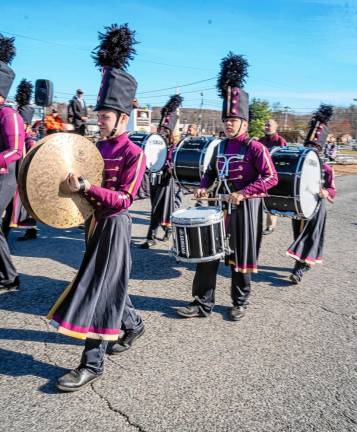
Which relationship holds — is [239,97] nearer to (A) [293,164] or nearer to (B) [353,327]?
(A) [293,164]

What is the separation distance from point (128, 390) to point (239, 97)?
108 inches

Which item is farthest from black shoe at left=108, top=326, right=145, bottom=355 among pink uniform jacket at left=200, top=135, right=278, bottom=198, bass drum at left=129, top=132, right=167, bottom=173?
bass drum at left=129, top=132, right=167, bottom=173

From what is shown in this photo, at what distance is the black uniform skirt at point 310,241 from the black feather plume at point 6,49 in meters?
4.24

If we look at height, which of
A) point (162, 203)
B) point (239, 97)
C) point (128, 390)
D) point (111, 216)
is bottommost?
point (128, 390)

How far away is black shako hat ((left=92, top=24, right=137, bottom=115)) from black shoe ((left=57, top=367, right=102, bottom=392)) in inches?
68.8

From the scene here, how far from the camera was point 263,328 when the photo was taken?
4.16 m

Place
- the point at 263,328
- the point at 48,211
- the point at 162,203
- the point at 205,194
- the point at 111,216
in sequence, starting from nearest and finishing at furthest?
the point at 48,211
the point at 111,216
the point at 263,328
the point at 205,194
the point at 162,203

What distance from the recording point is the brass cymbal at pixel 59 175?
2764 millimetres

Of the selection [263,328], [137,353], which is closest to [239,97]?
[263,328]

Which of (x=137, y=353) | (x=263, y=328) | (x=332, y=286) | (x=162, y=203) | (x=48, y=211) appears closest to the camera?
(x=48, y=211)

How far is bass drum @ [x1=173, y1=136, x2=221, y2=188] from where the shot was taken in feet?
24.1

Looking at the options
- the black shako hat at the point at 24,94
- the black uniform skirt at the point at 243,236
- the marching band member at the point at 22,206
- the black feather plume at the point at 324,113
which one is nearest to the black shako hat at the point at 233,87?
the black uniform skirt at the point at 243,236

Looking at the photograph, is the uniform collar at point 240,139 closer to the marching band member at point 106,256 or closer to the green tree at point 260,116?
the marching band member at point 106,256

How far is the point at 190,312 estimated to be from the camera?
4293mm
